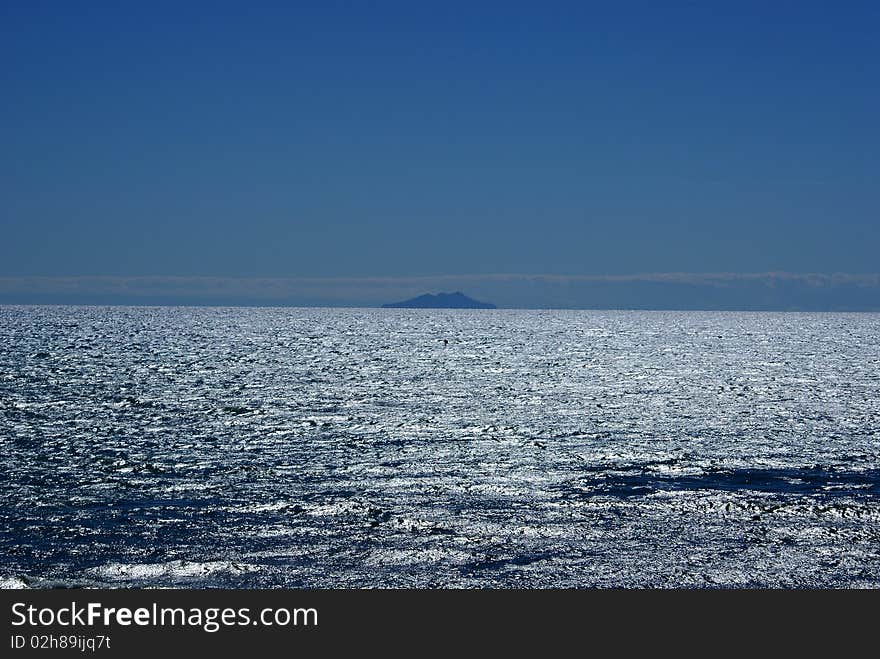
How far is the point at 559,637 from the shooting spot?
17516 mm

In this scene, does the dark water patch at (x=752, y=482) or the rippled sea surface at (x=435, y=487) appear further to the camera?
the dark water patch at (x=752, y=482)

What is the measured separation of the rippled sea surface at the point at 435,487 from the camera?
21.6 m

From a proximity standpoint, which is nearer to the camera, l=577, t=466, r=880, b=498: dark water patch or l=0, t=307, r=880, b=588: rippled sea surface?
l=0, t=307, r=880, b=588: rippled sea surface

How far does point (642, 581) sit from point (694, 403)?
146 feet

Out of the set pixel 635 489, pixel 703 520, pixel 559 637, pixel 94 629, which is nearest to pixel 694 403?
pixel 635 489

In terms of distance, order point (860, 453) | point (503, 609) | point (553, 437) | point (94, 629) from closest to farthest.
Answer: point (94, 629) < point (503, 609) < point (860, 453) < point (553, 437)

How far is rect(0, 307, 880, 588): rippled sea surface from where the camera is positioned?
2164 centimetres

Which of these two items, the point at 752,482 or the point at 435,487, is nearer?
the point at 435,487

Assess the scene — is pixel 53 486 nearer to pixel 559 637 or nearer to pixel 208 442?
pixel 208 442

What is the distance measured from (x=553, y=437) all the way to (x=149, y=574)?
27880 millimetres

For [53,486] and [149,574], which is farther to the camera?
[53,486]

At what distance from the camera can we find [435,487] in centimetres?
3152

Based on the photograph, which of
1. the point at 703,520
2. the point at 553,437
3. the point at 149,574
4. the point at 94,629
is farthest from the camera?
the point at 553,437

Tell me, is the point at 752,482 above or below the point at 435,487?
above
